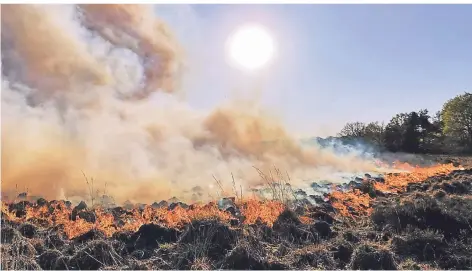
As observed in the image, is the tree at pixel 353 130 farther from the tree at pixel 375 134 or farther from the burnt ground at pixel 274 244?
the burnt ground at pixel 274 244

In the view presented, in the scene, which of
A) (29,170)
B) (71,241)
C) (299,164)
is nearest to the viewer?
(71,241)

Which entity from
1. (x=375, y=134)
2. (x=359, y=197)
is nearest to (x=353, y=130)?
(x=375, y=134)

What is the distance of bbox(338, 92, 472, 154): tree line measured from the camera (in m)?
42.8

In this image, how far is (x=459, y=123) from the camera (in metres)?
44.0

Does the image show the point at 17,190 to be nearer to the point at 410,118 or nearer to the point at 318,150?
the point at 318,150

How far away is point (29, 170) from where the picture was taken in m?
15.8

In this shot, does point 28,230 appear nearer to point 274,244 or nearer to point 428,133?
point 274,244

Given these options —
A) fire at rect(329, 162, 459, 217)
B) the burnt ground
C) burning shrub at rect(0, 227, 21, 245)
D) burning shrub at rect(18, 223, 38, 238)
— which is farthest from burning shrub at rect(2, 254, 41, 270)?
fire at rect(329, 162, 459, 217)

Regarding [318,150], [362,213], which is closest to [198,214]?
[362,213]

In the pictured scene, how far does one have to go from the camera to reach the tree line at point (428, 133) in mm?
42812

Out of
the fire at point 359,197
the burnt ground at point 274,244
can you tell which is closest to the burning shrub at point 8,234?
the burnt ground at point 274,244

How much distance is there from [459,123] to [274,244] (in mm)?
40526

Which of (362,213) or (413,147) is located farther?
(413,147)

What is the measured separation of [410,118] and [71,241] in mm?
40607
